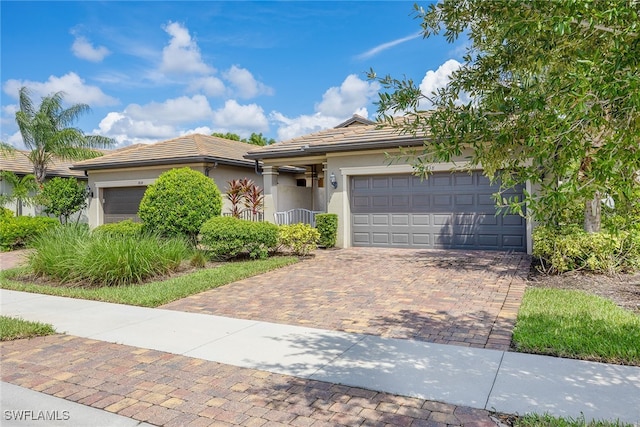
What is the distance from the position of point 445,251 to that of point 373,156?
150 inches

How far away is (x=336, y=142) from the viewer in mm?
14930

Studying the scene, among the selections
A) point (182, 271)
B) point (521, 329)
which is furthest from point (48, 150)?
point (521, 329)

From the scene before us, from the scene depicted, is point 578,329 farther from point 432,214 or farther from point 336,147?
point 336,147

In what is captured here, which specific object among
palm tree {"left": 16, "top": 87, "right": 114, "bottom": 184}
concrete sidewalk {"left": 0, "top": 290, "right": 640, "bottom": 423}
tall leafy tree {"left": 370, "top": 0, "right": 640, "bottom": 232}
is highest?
palm tree {"left": 16, "top": 87, "right": 114, "bottom": 184}

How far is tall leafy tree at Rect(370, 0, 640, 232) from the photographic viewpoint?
254cm

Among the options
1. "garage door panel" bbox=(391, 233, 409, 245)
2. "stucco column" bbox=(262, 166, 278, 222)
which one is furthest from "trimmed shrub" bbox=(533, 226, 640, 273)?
"stucco column" bbox=(262, 166, 278, 222)

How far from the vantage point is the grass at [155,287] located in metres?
7.91

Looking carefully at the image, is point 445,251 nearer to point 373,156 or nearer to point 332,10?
point 373,156

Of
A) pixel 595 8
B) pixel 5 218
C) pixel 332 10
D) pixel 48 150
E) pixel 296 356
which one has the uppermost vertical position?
pixel 332 10

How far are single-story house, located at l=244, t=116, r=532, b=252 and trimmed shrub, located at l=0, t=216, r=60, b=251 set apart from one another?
1026 centimetres

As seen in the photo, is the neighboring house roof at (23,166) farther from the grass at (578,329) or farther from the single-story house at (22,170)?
the grass at (578,329)

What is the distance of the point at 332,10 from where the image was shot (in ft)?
33.1

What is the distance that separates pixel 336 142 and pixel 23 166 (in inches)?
730

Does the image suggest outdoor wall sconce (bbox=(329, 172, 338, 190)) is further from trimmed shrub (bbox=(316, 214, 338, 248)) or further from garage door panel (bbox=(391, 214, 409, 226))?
garage door panel (bbox=(391, 214, 409, 226))
